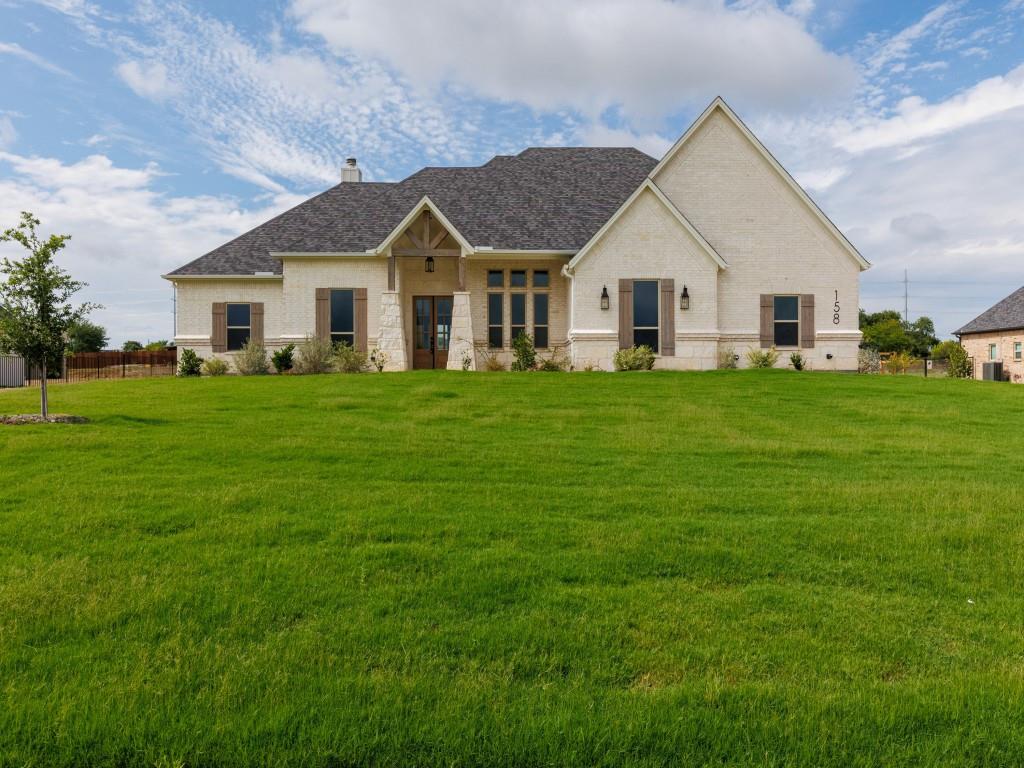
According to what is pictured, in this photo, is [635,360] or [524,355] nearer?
[635,360]

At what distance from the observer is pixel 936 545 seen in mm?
5586

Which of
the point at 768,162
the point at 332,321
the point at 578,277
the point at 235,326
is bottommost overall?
the point at 235,326

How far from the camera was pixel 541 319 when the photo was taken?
22688 mm

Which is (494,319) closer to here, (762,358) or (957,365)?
(762,358)

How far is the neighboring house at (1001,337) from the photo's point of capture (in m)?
40.0

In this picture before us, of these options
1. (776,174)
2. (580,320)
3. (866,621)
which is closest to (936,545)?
(866,621)

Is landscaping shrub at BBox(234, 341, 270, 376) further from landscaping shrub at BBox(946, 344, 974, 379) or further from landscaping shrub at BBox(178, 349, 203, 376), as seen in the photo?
landscaping shrub at BBox(946, 344, 974, 379)

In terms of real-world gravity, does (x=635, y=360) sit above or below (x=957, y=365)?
above

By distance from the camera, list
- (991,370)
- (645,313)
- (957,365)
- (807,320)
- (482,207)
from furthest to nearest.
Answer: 1. (991,370)
2. (957,365)
3. (482,207)
4. (807,320)
5. (645,313)

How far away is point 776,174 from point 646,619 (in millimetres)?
21573

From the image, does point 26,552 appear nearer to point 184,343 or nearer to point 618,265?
point 618,265

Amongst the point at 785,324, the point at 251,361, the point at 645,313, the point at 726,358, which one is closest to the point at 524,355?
the point at 645,313

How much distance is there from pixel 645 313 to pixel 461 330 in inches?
239

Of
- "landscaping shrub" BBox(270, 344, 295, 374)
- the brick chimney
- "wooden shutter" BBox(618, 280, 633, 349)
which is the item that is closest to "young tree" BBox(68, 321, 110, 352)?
the brick chimney
